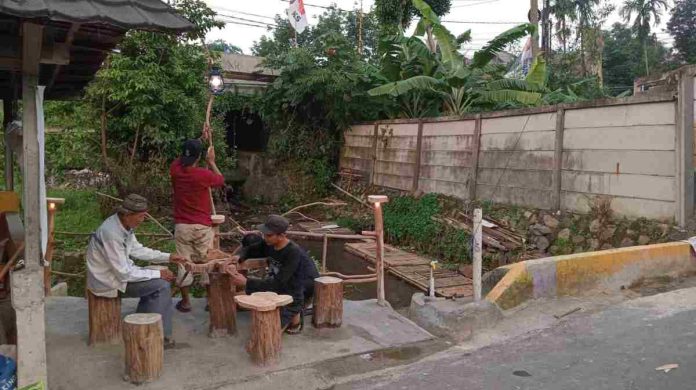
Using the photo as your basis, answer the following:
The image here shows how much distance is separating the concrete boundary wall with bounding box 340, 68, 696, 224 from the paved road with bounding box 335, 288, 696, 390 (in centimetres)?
272

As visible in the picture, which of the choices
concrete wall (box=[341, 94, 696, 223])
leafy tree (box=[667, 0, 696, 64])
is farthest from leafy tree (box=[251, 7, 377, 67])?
leafy tree (box=[667, 0, 696, 64])

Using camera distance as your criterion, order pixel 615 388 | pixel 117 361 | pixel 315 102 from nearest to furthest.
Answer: pixel 615 388 → pixel 117 361 → pixel 315 102

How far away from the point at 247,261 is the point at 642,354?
3.57 metres

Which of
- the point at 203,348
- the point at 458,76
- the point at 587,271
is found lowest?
the point at 203,348

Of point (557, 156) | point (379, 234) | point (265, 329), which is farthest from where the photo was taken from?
point (557, 156)

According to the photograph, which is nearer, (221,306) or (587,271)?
(221,306)

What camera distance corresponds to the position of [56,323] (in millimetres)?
5074

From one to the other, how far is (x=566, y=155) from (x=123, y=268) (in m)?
7.40

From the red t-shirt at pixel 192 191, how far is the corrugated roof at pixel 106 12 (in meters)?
2.34

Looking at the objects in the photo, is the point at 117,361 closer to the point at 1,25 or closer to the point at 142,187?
the point at 1,25

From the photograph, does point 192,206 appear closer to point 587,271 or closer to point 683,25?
point 587,271

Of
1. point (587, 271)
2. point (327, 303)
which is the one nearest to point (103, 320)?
point (327, 303)

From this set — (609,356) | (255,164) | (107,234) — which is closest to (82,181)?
(255,164)

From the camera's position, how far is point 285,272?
16.1ft
